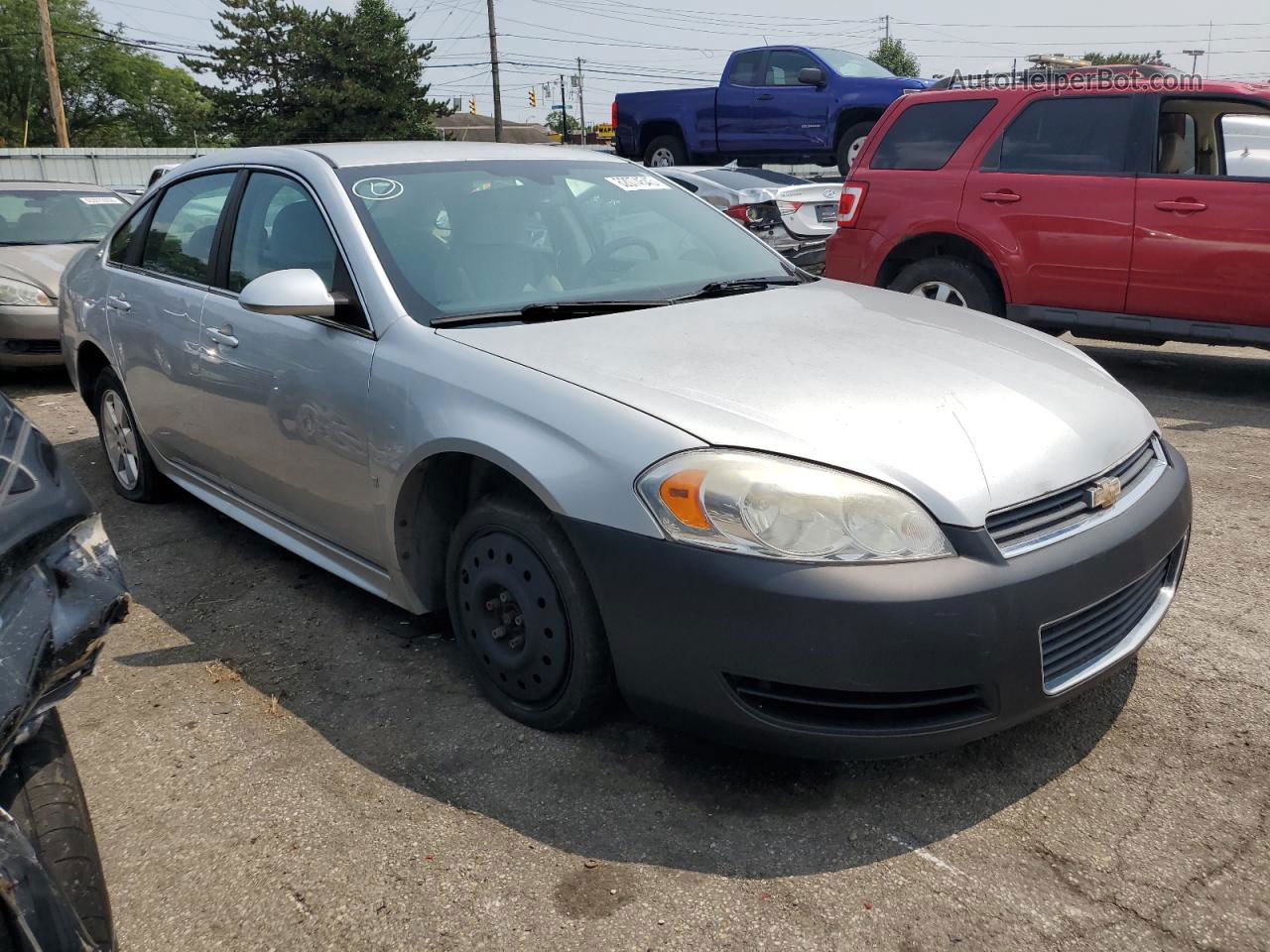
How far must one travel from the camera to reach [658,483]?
96.1 inches

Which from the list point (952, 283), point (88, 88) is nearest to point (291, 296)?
point (952, 283)

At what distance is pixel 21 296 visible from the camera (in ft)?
25.6

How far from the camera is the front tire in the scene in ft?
16.0

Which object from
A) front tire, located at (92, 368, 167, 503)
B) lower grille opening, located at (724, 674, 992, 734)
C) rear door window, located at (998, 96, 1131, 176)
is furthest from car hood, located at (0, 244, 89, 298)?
lower grille opening, located at (724, 674, 992, 734)

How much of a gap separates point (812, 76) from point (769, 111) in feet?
3.08

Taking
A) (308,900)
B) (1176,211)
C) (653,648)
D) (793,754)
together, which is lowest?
(308,900)

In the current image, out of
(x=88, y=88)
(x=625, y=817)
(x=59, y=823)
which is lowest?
A: (x=625, y=817)

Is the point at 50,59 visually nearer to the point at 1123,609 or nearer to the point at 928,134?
the point at 928,134

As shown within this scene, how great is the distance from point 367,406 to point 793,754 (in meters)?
1.55

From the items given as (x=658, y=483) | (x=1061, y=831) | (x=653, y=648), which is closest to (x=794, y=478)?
(x=658, y=483)

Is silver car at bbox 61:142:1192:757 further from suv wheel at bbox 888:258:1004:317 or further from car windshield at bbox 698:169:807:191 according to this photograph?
car windshield at bbox 698:169:807:191

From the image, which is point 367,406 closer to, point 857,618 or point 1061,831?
point 857,618

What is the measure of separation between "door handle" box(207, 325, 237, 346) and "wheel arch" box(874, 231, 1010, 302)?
467cm

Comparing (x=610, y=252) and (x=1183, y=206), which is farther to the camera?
(x=1183, y=206)
